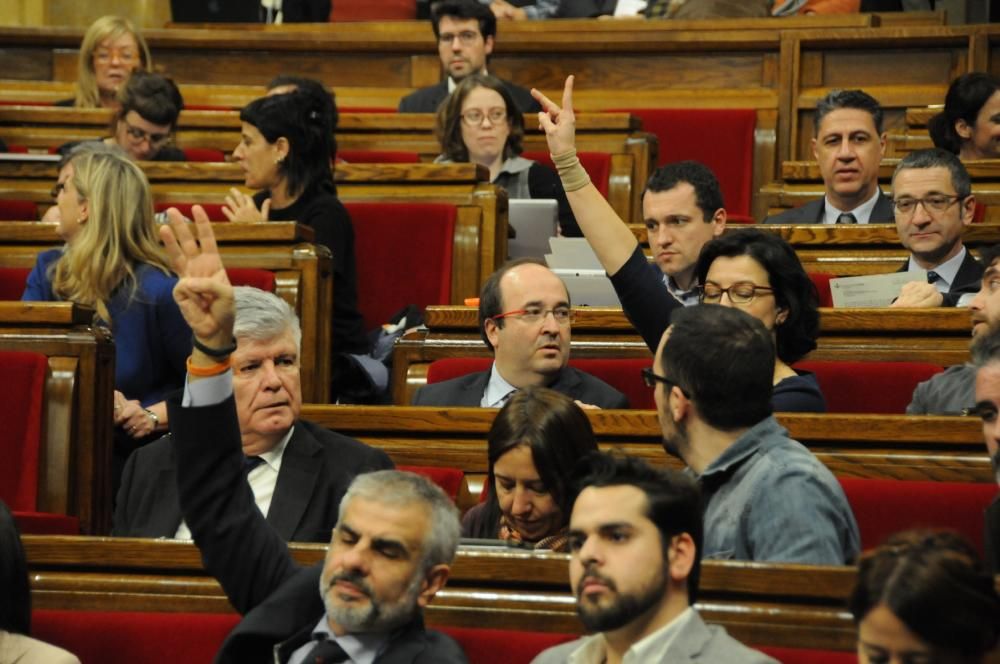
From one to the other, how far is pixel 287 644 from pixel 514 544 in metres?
0.20

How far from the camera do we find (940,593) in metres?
0.84

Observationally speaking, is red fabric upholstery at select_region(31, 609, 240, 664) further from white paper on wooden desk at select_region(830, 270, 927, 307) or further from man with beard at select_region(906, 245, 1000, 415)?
white paper on wooden desk at select_region(830, 270, 927, 307)

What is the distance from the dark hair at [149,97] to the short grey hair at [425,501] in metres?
1.76

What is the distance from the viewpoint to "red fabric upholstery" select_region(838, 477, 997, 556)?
1300mm


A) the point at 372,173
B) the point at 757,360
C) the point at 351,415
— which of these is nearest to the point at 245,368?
the point at 351,415

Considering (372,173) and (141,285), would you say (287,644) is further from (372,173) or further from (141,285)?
(372,173)

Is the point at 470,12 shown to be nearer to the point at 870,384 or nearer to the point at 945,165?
the point at 945,165

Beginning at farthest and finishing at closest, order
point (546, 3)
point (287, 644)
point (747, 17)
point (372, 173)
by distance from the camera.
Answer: point (546, 3) → point (747, 17) → point (372, 173) → point (287, 644)

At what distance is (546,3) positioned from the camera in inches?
147

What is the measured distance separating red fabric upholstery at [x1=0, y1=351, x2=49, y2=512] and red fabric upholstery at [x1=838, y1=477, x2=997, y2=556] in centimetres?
80

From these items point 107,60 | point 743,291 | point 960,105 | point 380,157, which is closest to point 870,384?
point 743,291

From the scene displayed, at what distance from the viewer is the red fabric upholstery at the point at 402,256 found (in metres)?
2.38

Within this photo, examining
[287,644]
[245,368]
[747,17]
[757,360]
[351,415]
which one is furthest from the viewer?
[747,17]

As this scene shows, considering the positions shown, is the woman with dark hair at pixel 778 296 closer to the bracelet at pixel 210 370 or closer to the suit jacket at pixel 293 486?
the suit jacket at pixel 293 486
